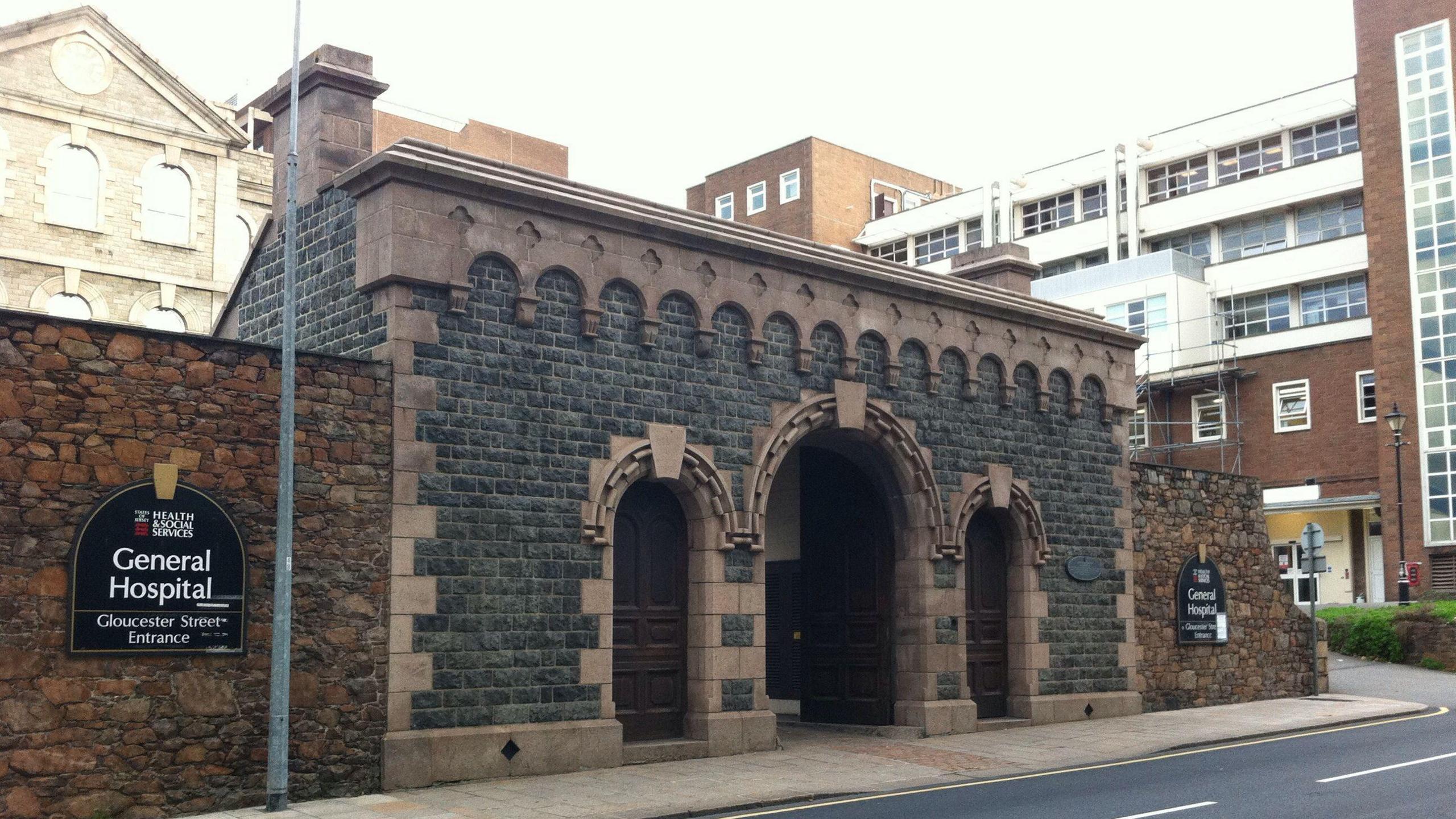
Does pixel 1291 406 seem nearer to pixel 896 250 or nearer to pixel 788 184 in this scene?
pixel 896 250

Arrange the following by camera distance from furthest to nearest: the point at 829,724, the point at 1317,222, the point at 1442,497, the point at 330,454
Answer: the point at 1317,222
the point at 1442,497
the point at 829,724
the point at 330,454

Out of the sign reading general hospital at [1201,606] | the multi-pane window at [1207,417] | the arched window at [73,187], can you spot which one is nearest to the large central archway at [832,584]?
the sign reading general hospital at [1201,606]

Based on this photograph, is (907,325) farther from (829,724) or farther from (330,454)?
(330,454)

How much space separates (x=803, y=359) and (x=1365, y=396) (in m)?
35.3

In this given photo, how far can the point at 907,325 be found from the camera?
62.5 ft

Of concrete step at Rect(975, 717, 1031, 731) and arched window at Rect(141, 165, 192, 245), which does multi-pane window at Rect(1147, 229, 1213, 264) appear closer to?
arched window at Rect(141, 165, 192, 245)

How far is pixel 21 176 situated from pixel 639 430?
27742 mm

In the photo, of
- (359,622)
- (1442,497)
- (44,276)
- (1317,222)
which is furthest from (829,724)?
(1317,222)

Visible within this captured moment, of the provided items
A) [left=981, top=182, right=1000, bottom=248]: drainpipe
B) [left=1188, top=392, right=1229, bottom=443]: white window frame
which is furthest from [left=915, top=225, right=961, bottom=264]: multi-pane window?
[left=1188, top=392, right=1229, bottom=443]: white window frame

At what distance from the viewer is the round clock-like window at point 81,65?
37.2 metres

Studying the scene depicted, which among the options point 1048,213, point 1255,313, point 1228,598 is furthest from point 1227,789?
point 1048,213

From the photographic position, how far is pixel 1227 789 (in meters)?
13.1

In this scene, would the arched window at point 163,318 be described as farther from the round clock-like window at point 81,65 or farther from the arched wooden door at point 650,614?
the arched wooden door at point 650,614

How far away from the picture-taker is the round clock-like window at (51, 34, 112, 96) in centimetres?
3716
